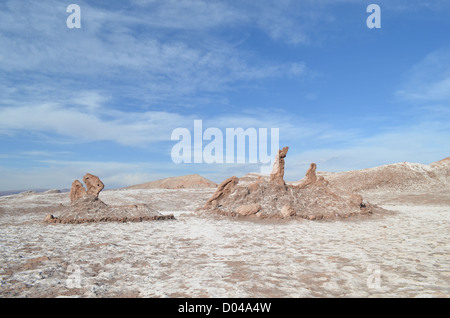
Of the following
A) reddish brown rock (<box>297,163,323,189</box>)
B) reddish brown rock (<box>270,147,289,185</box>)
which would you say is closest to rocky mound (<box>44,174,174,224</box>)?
reddish brown rock (<box>270,147,289,185</box>)

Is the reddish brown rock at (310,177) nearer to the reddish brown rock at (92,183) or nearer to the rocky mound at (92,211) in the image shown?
the rocky mound at (92,211)

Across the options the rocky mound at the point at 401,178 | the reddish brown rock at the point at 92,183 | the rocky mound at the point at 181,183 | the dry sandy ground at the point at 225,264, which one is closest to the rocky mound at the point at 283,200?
the dry sandy ground at the point at 225,264

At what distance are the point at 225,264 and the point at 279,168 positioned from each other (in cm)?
1235

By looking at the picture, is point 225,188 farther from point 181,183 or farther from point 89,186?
point 181,183

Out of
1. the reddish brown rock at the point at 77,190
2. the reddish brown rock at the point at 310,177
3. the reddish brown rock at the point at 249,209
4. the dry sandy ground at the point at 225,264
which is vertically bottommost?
the dry sandy ground at the point at 225,264

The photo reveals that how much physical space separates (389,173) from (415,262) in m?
41.2

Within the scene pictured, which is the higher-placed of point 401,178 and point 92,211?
point 401,178

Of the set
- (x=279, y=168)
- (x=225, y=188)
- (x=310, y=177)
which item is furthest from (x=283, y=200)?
(x=225, y=188)

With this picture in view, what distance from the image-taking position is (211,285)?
4902 millimetres

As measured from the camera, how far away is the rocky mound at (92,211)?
14.6m

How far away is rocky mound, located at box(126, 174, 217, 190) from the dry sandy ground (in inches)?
1590

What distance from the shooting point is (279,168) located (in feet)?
59.4

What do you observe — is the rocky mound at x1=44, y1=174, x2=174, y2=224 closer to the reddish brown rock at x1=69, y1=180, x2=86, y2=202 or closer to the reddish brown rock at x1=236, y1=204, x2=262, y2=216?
the reddish brown rock at x1=69, y1=180, x2=86, y2=202
